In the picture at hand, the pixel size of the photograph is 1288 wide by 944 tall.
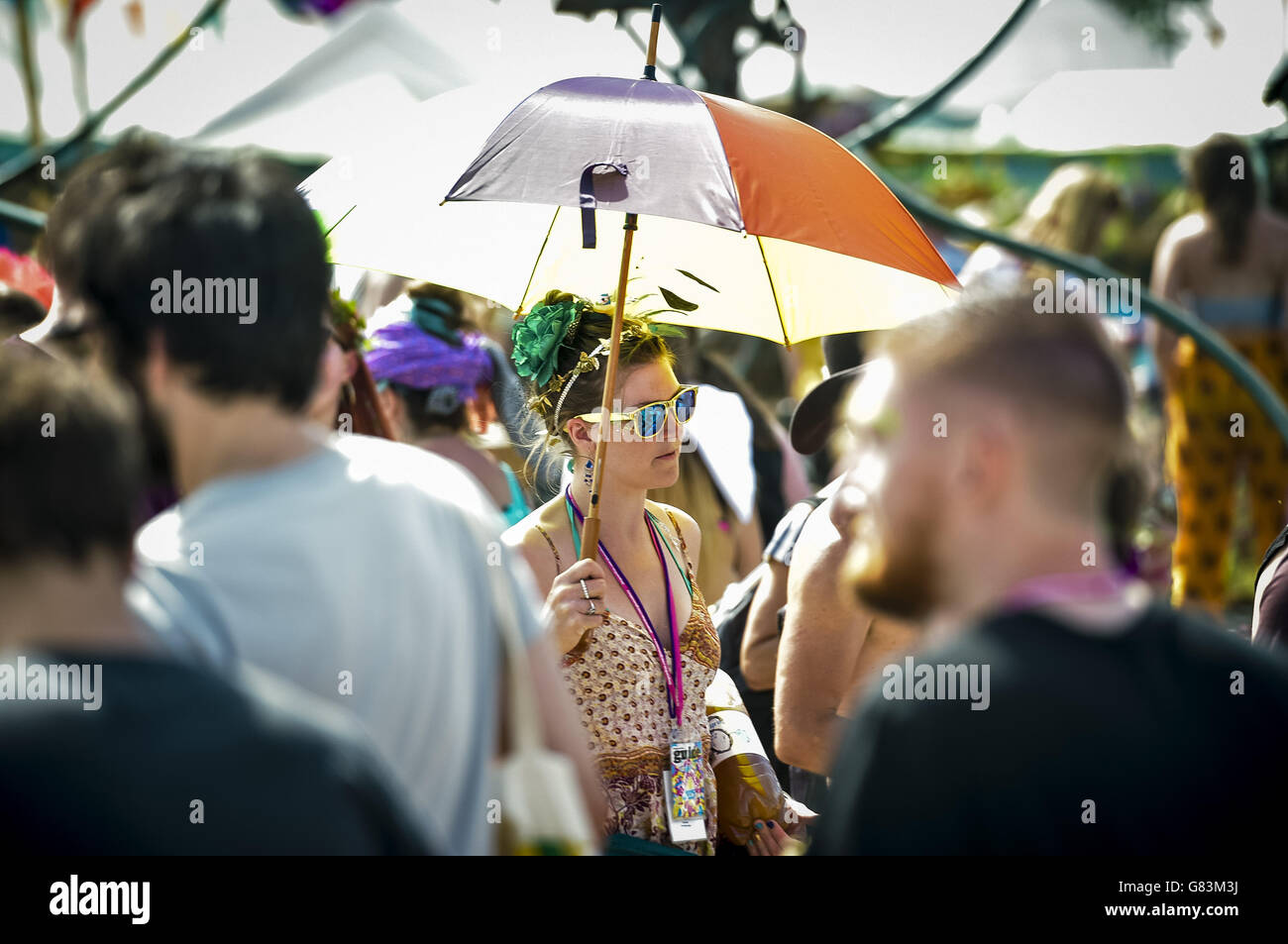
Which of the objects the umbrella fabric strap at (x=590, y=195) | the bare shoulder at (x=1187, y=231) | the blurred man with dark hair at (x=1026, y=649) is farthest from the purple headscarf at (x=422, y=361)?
the bare shoulder at (x=1187, y=231)

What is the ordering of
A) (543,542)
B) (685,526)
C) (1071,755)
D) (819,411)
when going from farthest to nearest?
(819,411) → (685,526) → (543,542) → (1071,755)

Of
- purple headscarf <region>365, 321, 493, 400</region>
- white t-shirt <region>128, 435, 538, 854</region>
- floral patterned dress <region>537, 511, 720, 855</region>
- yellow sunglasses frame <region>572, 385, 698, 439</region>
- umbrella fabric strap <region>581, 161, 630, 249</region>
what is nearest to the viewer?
white t-shirt <region>128, 435, 538, 854</region>

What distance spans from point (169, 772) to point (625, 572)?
2062 millimetres

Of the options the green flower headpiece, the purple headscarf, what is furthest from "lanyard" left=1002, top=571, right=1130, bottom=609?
the purple headscarf

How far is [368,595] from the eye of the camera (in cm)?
167

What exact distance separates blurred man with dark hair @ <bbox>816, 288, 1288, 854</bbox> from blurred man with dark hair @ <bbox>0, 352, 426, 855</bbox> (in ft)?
1.84

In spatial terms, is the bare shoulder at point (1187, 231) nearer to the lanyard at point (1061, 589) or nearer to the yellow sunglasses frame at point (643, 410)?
the yellow sunglasses frame at point (643, 410)

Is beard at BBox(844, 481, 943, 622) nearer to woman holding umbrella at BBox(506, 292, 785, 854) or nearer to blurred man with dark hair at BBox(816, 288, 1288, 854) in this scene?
blurred man with dark hair at BBox(816, 288, 1288, 854)

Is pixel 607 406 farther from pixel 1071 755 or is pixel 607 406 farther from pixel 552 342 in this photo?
pixel 1071 755

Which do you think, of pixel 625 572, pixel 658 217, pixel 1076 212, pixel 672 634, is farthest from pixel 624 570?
pixel 1076 212

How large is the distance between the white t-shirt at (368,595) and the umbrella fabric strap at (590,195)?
1.29 metres

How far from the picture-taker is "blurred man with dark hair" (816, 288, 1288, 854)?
4.96 ft
